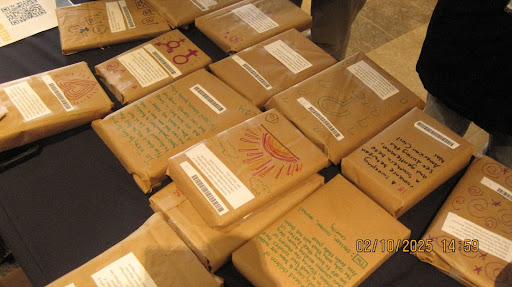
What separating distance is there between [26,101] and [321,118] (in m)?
0.65

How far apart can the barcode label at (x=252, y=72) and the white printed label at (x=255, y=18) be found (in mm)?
142

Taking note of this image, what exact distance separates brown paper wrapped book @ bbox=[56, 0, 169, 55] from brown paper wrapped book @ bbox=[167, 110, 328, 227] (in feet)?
1.59

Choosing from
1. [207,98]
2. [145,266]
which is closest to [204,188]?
[145,266]

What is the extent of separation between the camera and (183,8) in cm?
117

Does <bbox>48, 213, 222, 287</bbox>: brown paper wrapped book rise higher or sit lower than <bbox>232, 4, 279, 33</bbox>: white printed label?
lower

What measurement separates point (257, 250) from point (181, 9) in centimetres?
77

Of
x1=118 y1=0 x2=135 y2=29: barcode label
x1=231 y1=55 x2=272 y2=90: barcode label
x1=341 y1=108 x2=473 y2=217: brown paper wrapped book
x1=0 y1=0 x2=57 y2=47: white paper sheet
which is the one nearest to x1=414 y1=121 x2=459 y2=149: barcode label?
x1=341 y1=108 x2=473 y2=217: brown paper wrapped book

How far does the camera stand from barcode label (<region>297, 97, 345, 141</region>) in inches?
34.0

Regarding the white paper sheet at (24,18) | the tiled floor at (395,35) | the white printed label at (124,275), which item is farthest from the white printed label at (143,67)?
the tiled floor at (395,35)

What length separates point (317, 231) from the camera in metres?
0.73

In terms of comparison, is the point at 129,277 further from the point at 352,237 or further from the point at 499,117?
the point at 499,117

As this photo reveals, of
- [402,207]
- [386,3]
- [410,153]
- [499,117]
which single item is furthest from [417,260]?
[386,3]

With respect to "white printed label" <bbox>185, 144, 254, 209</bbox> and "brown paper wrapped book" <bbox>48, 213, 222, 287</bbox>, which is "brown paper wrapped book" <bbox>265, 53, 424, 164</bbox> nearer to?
"white printed label" <bbox>185, 144, 254, 209</bbox>

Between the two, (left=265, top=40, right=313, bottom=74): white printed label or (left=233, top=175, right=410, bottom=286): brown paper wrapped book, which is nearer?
(left=233, top=175, right=410, bottom=286): brown paper wrapped book
